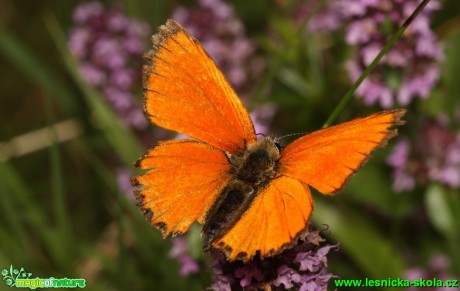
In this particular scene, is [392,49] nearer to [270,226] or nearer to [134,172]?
[134,172]

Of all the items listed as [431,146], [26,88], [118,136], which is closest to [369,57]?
[431,146]

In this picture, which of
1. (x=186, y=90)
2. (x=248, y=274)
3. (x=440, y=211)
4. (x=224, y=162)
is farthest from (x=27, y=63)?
(x=440, y=211)

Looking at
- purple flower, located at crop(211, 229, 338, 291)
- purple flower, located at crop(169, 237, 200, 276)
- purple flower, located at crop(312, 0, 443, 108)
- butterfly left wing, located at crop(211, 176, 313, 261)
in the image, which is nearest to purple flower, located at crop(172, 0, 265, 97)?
purple flower, located at crop(312, 0, 443, 108)

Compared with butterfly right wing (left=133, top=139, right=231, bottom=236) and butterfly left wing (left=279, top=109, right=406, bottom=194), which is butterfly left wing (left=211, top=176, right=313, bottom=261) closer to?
butterfly left wing (left=279, top=109, right=406, bottom=194)

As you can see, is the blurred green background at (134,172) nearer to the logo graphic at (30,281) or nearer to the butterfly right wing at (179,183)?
the logo graphic at (30,281)

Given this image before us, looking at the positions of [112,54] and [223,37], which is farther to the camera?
[223,37]

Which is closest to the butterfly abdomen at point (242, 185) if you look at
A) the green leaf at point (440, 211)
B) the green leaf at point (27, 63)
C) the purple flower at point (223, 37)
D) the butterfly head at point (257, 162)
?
the butterfly head at point (257, 162)
